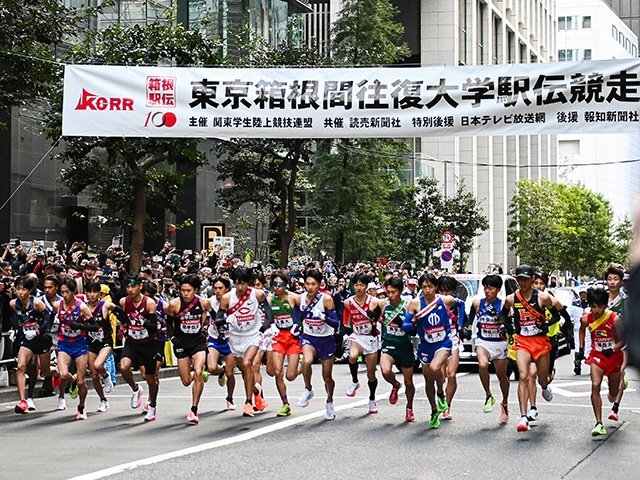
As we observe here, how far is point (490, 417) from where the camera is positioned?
14164 millimetres

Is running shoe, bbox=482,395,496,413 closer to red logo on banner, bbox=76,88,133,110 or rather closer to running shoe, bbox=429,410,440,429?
running shoe, bbox=429,410,440,429

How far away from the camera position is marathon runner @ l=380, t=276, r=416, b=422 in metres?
13.9

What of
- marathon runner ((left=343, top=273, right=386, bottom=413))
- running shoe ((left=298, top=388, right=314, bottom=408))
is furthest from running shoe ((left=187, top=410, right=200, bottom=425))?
marathon runner ((left=343, top=273, right=386, bottom=413))

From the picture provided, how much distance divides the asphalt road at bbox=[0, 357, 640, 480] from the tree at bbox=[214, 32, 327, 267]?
1561 centimetres

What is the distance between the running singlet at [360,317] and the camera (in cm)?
1455

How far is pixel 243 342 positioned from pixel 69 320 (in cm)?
225

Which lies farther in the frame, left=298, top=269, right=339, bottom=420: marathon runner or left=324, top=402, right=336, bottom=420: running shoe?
left=298, top=269, right=339, bottom=420: marathon runner

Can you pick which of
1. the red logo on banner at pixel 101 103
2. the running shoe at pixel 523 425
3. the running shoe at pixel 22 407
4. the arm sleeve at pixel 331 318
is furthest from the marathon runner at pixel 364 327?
the running shoe at pixel 22 407

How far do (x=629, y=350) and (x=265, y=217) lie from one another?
44.8m

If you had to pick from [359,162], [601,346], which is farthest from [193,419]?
[359,162]

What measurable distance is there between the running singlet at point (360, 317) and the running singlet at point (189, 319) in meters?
1.96

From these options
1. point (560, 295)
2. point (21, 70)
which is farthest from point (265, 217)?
point (21, 70)

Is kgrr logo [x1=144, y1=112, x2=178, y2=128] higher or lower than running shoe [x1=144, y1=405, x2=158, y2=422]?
higher

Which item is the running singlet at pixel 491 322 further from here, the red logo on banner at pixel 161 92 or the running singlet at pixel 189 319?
the red logo on banner at pixel 161 92
